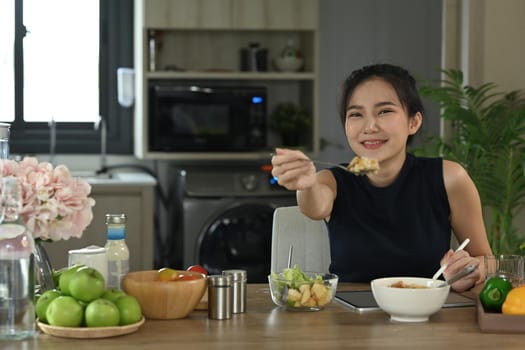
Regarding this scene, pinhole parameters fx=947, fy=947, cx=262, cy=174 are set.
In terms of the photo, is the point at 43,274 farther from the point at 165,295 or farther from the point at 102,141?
the point at 102,141

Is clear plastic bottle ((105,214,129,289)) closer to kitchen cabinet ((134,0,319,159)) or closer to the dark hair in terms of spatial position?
the dark hair

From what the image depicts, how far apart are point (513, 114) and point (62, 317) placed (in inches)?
111

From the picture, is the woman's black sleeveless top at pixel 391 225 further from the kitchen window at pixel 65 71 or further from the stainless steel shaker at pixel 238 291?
the kitchen window at pixel 65 71

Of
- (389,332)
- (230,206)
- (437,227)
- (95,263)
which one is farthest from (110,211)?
(389,332)

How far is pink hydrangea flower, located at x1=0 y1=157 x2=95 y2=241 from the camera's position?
1.80 meters

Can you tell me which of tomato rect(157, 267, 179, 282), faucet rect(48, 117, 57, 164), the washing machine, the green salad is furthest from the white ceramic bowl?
faucet rect(48, 117, 57, 164)

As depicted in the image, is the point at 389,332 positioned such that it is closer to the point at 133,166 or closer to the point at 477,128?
the point at 477,128

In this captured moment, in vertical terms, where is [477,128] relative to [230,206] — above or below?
above

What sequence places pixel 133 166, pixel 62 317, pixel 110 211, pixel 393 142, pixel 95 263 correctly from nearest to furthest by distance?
pixel 62 317, pixel 95 263, pixel 393 142, pixel 110 211, pixel 133 166

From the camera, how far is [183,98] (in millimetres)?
4844

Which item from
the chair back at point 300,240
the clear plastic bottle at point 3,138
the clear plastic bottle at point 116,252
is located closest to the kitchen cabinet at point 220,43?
the chair back at point 300,240

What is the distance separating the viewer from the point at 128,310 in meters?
1.77

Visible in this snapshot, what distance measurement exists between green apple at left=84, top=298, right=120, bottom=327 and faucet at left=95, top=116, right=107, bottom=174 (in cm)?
347

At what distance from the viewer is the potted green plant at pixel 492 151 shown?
12.9 feet
